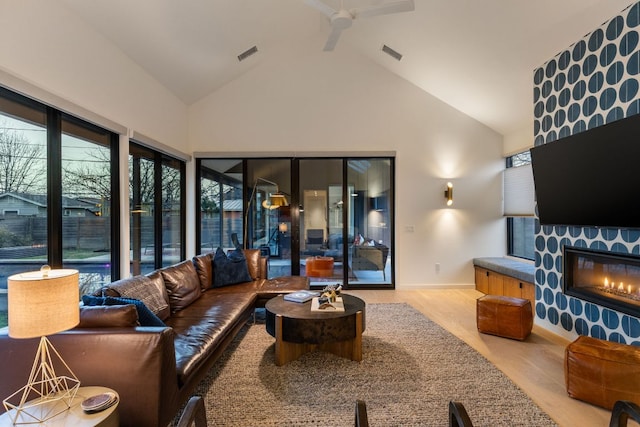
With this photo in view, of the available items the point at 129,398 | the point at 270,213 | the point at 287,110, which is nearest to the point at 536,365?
the point at 129,398

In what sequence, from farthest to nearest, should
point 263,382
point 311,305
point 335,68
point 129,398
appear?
point 335,68, point 311,305, point 263,382, point 129,398

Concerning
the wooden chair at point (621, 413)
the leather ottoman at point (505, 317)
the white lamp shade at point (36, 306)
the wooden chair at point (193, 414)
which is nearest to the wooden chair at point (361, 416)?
the wooden chair at point (193, 414)

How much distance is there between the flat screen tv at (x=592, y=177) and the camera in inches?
93.0

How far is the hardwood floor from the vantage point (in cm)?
206

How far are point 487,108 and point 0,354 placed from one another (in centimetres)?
585

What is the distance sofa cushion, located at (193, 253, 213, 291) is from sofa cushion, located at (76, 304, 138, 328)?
6.41ft

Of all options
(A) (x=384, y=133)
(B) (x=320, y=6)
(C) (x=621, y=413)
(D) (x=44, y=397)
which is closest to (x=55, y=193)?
(D) (x=44, y=397)

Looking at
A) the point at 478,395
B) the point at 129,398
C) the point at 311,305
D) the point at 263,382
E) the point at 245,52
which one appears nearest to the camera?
the point at 129,398

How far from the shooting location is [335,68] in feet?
17.1

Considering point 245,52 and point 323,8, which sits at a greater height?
point 245,52

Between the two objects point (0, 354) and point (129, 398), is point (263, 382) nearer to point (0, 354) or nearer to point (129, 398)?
point (129, 398)

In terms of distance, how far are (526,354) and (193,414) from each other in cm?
301

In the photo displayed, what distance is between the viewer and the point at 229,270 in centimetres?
400

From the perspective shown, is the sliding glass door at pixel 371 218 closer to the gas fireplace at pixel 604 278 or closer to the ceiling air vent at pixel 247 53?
the ceiling air vent at pixel 247 53
